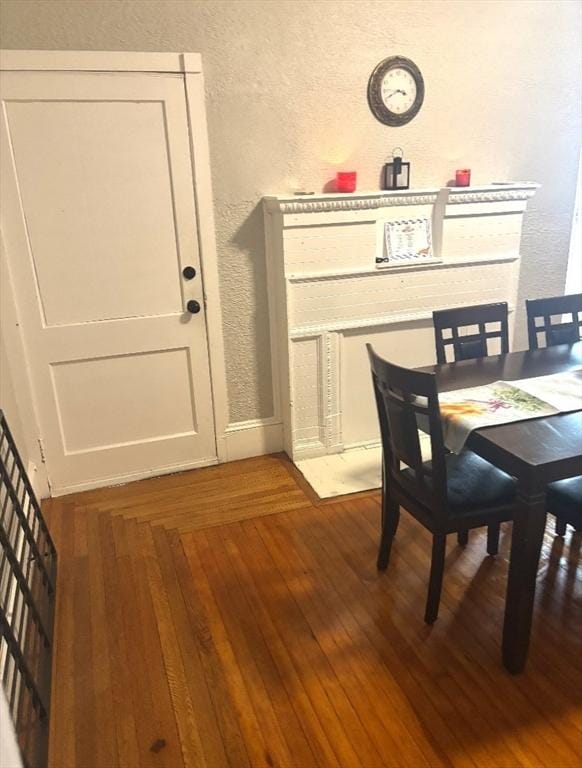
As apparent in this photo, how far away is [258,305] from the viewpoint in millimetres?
3156

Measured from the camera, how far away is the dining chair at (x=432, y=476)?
6.02 ft

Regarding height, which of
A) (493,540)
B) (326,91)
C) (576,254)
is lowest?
(493,540)

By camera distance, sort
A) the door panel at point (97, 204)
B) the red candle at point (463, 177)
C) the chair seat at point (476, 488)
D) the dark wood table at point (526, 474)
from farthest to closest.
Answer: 1. the red candle at point (463, 177)
2. the door panel at point (97, 204)
3. the chair seat at point (476, 488)
4. the dark wood table at point (526, 474)

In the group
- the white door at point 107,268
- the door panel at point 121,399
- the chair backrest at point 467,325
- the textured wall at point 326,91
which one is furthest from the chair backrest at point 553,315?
the door panel at point 121,399

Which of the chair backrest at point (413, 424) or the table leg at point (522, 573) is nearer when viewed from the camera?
the table leg at point (522, 573)

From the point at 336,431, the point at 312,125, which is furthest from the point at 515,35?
the point at 336,431

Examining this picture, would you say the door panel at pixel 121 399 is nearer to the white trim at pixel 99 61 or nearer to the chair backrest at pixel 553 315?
the white trim at pixel 99 61

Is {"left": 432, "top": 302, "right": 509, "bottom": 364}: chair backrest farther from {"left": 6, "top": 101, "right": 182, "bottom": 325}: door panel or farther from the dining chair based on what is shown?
{"left": 6, "top": 101, "right": 182, "bottom": 325}: door panel

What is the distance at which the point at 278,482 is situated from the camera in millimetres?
3088

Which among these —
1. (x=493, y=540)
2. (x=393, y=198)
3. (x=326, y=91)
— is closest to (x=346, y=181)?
(x=393, y=198)

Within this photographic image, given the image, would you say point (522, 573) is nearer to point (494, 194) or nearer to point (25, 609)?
point (25, 609)

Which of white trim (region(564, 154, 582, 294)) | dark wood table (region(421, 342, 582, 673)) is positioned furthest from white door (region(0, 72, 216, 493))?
white trim (region(564, 154, 582, 294))

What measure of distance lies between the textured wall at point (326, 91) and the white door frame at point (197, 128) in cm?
5

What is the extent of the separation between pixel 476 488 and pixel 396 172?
1.87 meters
